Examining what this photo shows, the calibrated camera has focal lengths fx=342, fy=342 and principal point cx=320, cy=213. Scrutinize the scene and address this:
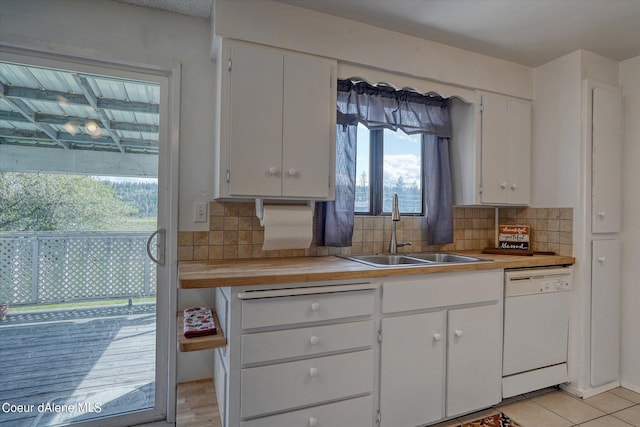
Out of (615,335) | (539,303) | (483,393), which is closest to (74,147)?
(483,393)

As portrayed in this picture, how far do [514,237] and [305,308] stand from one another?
5.98 ft

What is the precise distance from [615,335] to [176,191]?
3101mm

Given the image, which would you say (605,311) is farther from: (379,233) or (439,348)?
(379,233)

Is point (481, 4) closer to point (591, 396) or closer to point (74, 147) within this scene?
point (74, 147)

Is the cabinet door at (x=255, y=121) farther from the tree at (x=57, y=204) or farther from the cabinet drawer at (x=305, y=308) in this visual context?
the tree at (x=57, y=204)

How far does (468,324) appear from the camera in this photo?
194 centimetres

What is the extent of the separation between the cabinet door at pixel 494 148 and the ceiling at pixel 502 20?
367 millimetres

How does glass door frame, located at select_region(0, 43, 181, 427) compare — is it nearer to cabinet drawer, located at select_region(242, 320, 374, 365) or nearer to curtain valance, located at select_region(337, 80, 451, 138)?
cabinet drawer, located at select_region(242, 320, 374, 365)

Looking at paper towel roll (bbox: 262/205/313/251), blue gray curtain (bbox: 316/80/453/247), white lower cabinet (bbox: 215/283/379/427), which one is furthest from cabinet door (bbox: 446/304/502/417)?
paper towel roll (bbox: 262/205/313/251)

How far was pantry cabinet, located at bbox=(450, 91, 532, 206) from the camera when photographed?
2.43 meters

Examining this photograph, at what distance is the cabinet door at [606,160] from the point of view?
229cm

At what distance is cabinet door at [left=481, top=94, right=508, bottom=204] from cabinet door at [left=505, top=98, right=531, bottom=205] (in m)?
0.04

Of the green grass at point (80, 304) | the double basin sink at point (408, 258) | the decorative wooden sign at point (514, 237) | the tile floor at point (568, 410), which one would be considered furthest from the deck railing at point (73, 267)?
the decorative wooden sign at point (514, 237)

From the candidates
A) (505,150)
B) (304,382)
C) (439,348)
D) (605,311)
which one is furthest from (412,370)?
(505,150)
